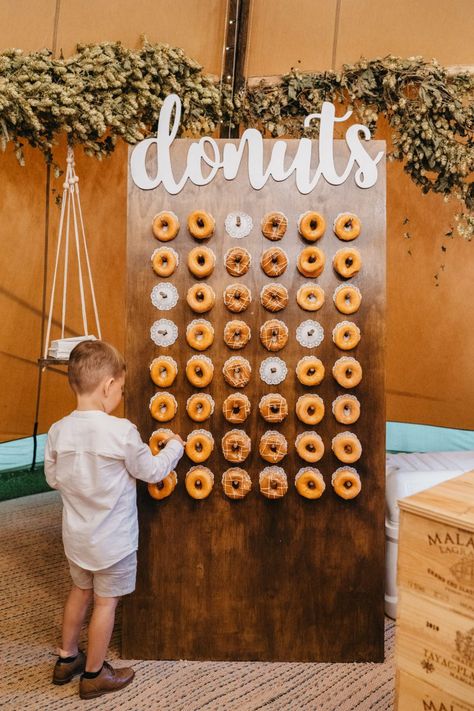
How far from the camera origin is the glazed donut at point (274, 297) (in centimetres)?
215

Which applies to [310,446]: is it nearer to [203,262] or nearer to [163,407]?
[163,407]

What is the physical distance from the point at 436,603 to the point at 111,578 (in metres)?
1.15

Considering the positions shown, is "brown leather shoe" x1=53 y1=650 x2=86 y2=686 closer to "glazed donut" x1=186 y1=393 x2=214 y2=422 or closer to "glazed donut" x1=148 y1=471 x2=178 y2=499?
"glazed donut" x1=148 y1=471 x2=178 y2=499

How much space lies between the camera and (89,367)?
198 centimetres

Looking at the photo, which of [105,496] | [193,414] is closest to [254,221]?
[193,414]

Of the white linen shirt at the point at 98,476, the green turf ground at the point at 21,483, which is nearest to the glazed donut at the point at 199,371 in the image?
the white linen shirt at the point at 98,476

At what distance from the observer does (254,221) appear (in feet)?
7.17

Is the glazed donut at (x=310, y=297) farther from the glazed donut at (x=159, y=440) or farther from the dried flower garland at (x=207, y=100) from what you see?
the dried flower garland at (x=207, y=100)

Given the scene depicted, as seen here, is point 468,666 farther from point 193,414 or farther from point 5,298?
point 5,298

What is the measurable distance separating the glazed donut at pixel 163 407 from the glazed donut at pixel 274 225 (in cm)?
73

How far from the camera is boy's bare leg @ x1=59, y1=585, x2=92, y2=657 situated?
2062 mm

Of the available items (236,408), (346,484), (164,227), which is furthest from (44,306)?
(346,484)

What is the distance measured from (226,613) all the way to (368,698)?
58 centimetres

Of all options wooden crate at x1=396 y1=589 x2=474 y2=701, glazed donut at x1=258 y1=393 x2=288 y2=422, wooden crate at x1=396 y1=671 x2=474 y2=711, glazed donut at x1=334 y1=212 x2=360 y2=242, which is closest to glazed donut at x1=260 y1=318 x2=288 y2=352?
glazed donut at x1=258 y1=393 x2=288 y2=422
